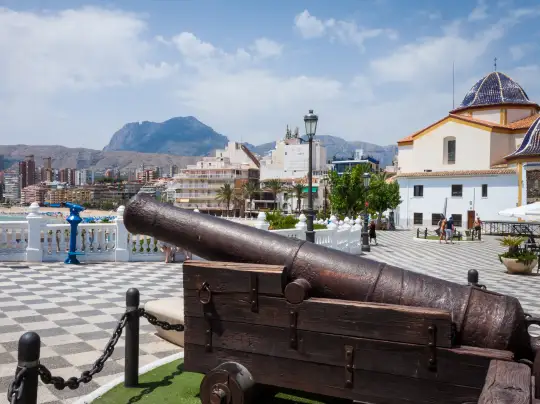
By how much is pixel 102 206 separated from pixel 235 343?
140 m

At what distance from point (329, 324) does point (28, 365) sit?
6.16 feet

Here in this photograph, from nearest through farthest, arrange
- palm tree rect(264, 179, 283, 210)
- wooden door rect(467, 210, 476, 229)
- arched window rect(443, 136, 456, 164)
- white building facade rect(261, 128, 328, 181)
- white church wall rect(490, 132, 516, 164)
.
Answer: wooden door rect(467, 210, 476, 229) → white church wall rect(490, 132, 516, 164) → arched window rect(443, 136, 456, 164) → palm tree rect(264, 179, 283, 210) → white building facade rect(261, 128, 328, 181)

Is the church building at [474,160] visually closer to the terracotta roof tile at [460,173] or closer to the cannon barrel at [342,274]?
the terracotta roof tile at [460,173]

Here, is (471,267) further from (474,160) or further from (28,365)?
(474,160)

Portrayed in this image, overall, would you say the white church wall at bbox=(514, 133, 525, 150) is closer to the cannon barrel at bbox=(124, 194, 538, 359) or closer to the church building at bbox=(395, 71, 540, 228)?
the church building at bbox=(395, 71, 540, 228)

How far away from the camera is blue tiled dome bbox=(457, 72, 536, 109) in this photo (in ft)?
161

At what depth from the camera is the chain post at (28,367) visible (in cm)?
280

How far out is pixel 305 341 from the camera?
10.9ft

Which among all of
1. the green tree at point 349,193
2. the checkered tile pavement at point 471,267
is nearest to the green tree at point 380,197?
the green tree at point 349,193

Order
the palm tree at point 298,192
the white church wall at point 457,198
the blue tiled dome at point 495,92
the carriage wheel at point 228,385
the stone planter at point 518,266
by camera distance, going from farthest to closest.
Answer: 1. the palm tree at point 298,192
2. the blue tiled dome at point 495,92
3. the white church wall at point 457,198
4. the stone planter at point 518,266
5. the carriage wheel at point 228,385

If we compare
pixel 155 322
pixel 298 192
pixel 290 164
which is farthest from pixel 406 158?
pixel 290 164

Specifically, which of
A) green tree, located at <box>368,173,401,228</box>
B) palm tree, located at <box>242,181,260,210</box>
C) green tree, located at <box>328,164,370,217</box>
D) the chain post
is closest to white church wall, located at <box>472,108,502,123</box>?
green tree, located at <box>368,173,401,228</box>

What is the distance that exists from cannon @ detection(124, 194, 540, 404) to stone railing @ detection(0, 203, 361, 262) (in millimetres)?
8864

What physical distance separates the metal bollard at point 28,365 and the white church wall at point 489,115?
52111 mm
